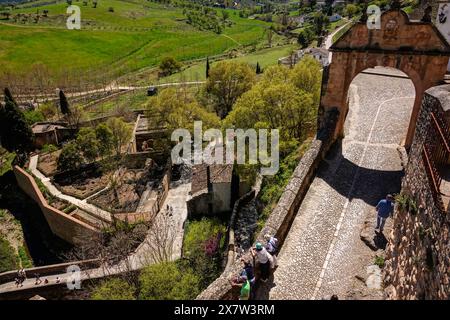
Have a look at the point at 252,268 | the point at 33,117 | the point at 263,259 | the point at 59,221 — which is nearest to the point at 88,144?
Result: the point at 59,221

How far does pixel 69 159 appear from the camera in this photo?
128 feet

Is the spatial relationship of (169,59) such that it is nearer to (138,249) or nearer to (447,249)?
(138,249)

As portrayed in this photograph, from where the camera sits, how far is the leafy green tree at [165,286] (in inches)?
703

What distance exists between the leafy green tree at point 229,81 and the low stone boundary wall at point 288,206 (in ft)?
88.4

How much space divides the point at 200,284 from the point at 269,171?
324 inches

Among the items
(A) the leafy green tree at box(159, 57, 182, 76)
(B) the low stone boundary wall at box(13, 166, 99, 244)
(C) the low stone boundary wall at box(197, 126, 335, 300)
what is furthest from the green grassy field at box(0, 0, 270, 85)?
(C) the low stone boundary wall at box(197, 126, 335, 300)

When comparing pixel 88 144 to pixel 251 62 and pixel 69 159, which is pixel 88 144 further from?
pixel 251 62

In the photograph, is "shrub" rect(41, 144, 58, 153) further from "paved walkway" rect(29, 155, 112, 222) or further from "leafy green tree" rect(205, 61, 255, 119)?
"leafy green tree" rect(205, 61, 255, 119)

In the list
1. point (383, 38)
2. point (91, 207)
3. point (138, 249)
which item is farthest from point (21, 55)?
point (383, 38)

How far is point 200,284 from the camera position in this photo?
2100 centimetres

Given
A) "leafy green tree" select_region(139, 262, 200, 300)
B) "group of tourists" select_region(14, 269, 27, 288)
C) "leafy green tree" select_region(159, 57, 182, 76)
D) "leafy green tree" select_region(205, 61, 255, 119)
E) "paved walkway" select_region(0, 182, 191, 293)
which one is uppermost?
"leafy green tree" select_region(205, 61, 255, 119)

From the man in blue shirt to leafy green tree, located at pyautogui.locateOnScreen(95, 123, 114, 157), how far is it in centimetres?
3279

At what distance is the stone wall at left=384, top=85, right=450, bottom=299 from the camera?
7168 millimetres

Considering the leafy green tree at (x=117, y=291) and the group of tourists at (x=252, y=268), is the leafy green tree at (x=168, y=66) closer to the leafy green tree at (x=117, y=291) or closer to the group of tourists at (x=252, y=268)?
the leafy green tree at (x=117, y=291)
